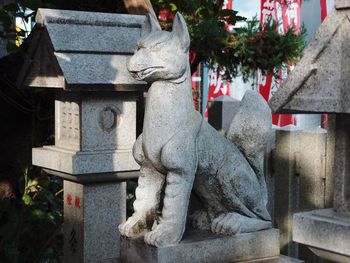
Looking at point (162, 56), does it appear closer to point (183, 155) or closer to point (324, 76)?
point (183, 155)

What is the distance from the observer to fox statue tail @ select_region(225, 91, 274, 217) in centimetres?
388

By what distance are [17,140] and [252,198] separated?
10.9ft

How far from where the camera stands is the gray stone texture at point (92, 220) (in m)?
5.11

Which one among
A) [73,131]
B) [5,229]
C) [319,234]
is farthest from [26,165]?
[319,234]

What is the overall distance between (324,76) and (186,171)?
3.39ft

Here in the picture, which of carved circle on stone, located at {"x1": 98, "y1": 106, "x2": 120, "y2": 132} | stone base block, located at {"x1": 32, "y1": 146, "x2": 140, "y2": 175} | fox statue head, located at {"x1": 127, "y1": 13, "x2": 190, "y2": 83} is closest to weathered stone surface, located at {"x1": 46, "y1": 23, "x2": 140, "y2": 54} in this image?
carved circle on stone, located at {"x1": 98, "y1": 106, "x2": 120, "y2": 132}

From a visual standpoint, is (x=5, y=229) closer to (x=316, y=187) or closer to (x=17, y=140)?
(x=17, y=140)

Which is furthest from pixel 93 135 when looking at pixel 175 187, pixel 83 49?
pixel 175 187

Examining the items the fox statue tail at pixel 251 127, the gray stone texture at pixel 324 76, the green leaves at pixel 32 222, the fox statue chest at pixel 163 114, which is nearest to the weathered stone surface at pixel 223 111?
the green leaves at pixel 32 222

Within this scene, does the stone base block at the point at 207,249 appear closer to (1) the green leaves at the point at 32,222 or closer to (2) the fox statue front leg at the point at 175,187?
(2) the fox statue front leg at the point at 175,187

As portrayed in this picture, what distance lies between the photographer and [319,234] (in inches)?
117

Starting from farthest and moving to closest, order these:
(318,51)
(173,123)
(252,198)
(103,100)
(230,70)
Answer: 1. (230,70)
2. (103,100)
3. (252,198)
4. (173,123)
5. (318,51)

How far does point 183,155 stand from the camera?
3.58 m

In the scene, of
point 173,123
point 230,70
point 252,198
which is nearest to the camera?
point 173,123
